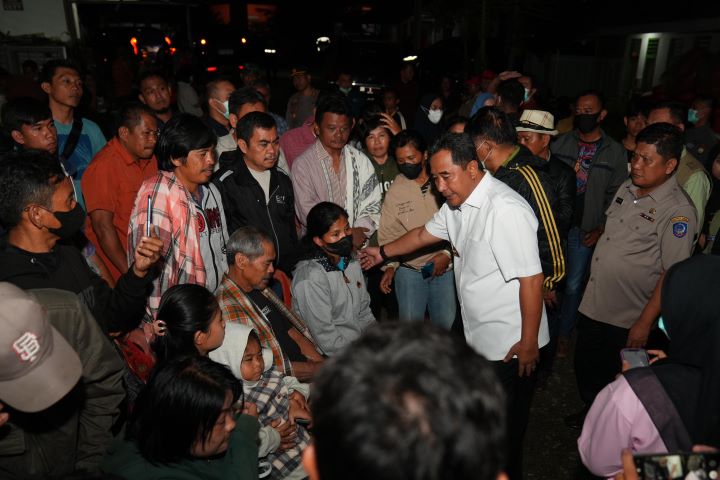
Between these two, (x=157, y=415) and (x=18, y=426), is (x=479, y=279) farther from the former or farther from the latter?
(x=18, y=426)

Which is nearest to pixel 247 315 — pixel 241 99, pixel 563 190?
pixel 563 190

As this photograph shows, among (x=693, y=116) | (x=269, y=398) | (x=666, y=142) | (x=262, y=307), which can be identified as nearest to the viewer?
(x=269, y=398)

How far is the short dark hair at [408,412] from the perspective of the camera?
900 mm

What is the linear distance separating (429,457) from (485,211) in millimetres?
2168

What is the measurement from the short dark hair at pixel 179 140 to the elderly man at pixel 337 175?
1303 millimetres

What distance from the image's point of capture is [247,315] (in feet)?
10.2

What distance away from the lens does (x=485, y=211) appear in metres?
2.91

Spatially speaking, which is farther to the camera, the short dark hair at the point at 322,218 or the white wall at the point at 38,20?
the white wall at the point at 38,20

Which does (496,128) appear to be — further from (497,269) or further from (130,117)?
(130,117)

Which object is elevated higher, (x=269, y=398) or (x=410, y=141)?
(x=410, y=141)

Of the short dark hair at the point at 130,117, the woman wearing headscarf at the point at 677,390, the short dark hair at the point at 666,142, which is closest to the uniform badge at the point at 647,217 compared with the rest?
the short dark hair at the point at 666,142

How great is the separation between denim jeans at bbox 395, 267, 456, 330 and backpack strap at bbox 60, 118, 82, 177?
3.26m

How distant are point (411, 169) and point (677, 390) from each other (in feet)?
9.61

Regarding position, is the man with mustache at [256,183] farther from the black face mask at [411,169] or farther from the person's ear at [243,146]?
the black face mask at [411,169]
